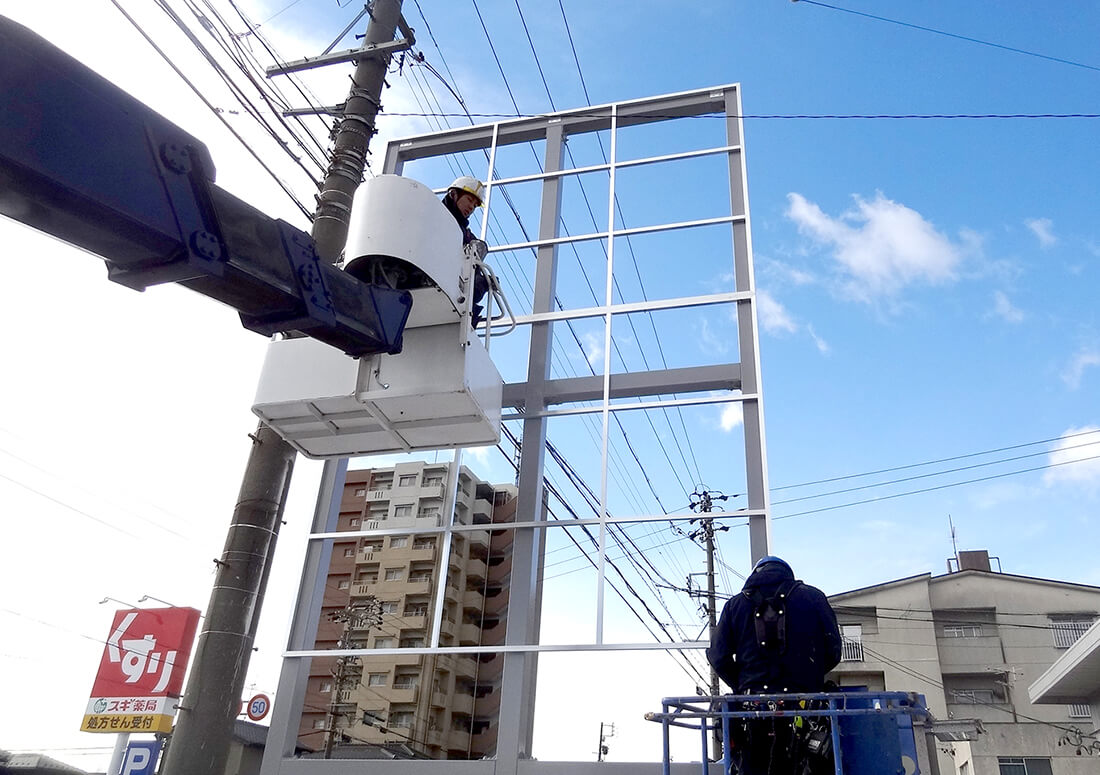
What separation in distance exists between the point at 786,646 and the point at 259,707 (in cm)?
3468

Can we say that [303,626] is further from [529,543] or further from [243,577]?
[529,543]

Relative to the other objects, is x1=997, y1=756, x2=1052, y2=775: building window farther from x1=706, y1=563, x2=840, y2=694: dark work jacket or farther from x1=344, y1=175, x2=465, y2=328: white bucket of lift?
x1=344, y1=175, x2=465, y2=328: white bucket of lift

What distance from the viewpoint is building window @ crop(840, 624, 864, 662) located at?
33562mm

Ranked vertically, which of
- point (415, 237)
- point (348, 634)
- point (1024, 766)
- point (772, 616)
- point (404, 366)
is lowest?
point (772, 616)

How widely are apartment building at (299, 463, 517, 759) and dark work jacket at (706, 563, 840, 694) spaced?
149 feet

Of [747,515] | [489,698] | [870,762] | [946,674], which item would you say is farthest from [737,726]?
[489,698]

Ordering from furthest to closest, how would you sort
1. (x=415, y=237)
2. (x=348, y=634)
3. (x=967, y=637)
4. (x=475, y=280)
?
(x=348, y=634) < (x=967, y=637) < (x=475, y=280) < (x=415, y=237)

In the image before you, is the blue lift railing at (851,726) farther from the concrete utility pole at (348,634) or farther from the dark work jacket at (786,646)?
the concrete utility pole at (348,634)

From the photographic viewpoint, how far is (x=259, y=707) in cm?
3431

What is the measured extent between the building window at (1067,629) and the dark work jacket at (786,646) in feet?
116

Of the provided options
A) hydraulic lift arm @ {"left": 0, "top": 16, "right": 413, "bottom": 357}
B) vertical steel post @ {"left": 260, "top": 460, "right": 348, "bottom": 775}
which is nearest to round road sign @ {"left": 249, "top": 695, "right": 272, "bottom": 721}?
vertical steel post @ {"left": 260, "top": 460, "right": 348, "bottom": 775}

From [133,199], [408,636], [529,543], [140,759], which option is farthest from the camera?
[408,636]

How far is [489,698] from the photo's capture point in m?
61.8

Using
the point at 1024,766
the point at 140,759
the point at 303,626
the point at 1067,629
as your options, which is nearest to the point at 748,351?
the point at 303,626
